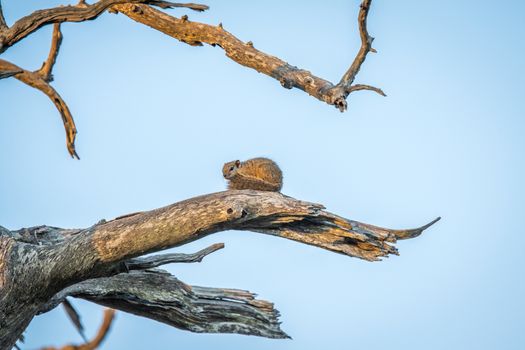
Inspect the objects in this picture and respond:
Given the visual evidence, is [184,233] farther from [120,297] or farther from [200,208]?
[120,297]

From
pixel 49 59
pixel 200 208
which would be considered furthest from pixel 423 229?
pixel 49 59

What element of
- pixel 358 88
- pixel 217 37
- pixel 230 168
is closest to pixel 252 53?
pixel 217 37

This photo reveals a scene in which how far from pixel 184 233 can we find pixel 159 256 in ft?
3.22

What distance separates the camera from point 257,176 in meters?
8.89

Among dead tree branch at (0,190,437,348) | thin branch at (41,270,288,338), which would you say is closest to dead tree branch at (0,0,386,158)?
dead tree branch at (0,190,437,348)

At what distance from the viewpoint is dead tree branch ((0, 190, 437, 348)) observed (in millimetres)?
6320

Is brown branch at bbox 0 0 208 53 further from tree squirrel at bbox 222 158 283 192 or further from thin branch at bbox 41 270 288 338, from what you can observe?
thin branch at bbox 41 270 288 338

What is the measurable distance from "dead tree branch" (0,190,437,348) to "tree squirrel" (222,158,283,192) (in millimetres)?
1799

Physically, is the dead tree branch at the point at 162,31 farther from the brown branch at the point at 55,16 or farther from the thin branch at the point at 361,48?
the thin branch at the point at 361,48

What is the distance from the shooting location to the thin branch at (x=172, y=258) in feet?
23.2

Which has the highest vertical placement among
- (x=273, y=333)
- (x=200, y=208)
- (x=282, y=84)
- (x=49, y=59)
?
(x=49, y=59)

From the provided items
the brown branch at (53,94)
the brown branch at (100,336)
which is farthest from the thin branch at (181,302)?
the brown branch at (100,336)

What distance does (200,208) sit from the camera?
6.30 m

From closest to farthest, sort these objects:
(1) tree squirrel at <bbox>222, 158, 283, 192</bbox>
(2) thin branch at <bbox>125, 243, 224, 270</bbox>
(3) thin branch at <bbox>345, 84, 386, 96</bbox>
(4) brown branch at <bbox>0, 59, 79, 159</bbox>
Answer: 1. (3) thin branch at <bbox>345, 84, 386, 96</bbox>
2. (2) thin branch at <bbox>125, 243, 224, 270</bbox>
3. (4) brown branch at <bbox>0, 59, 79, 159</bbox>
4. (1) tree squirrel at <bbox>222, 158, 283, 192</bbox>
